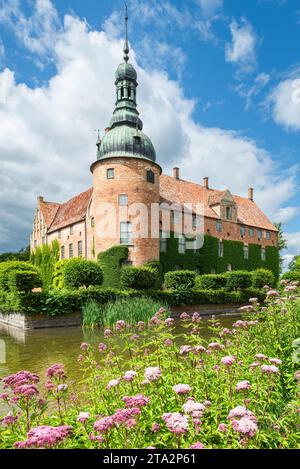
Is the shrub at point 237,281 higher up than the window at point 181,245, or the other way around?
the window at point 181,245

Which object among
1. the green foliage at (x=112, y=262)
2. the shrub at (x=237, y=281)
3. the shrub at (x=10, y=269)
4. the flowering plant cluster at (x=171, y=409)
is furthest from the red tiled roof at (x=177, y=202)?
the flowering plant cluster at (x=171, y=409)

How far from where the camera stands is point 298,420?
116 inches

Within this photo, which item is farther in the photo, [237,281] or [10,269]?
[237,281]

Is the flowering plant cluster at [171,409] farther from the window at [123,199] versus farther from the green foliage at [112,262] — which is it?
the window at [123,199]

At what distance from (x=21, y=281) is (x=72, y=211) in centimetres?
1719

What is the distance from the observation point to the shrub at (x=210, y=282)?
2586cm

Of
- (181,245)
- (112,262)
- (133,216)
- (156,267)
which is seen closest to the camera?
(112,262)

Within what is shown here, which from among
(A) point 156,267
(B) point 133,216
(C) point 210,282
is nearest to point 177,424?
(A) point 156,267

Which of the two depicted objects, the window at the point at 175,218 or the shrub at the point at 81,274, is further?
the window at the point at 175,218

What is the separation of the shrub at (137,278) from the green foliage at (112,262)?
1215 millimetres

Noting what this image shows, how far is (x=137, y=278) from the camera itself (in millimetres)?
22328

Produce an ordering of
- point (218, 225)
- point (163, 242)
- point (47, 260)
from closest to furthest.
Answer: point (163, 242)
point (47, 260)
point (218, 225)

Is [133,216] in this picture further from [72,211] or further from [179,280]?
[72,211]
